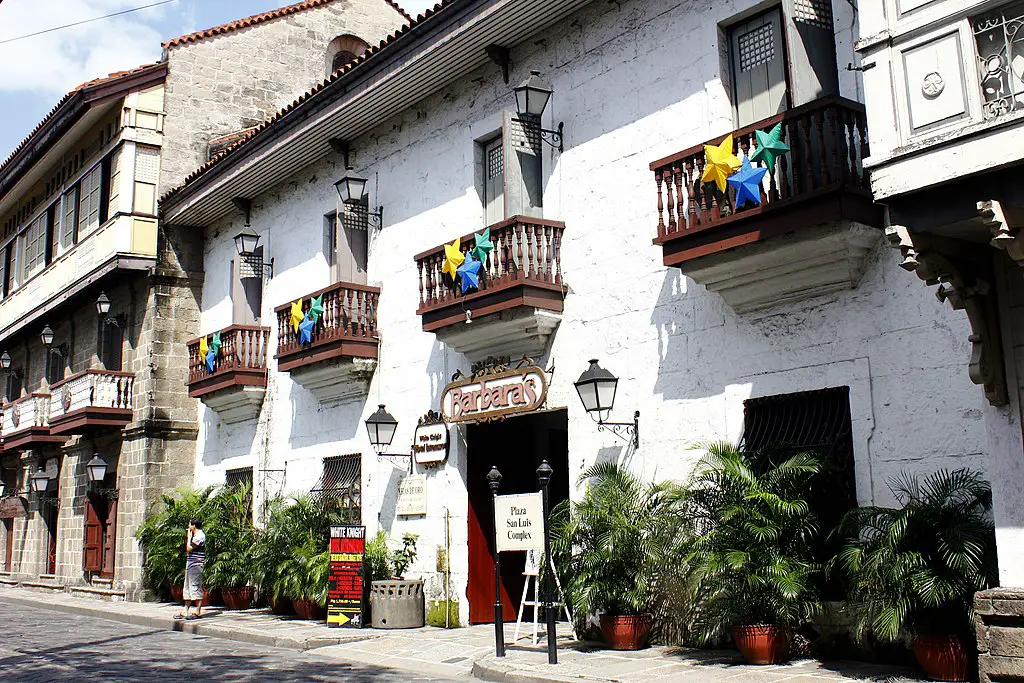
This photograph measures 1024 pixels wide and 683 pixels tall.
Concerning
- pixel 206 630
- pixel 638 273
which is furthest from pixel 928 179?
pixel 206 630

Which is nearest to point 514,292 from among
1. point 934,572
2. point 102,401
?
point 934,572

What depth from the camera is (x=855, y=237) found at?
9531 millimetres

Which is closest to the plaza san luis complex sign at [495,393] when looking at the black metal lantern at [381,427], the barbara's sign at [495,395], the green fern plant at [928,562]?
the barbara's sign at [495,395]

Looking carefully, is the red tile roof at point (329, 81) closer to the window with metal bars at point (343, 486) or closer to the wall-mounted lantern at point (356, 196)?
the wall-mounted lantern at point (356, 196)

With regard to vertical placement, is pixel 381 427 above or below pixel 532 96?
below

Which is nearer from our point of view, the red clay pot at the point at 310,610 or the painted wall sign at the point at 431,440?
the painted wall sign at the point at 431,440

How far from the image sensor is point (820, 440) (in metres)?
10.1

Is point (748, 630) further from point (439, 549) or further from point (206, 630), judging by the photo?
point (206, 630)

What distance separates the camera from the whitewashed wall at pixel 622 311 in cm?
957

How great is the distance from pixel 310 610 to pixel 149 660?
430cm

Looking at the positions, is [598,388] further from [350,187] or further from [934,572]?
[350,187]

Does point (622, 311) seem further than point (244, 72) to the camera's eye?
No

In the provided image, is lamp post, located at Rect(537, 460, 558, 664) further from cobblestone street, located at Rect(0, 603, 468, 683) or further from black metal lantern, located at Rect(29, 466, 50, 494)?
black metal lantern, located at Rect(29, 466, 50, 494)

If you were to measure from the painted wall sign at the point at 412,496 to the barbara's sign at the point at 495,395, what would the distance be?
122 cm
